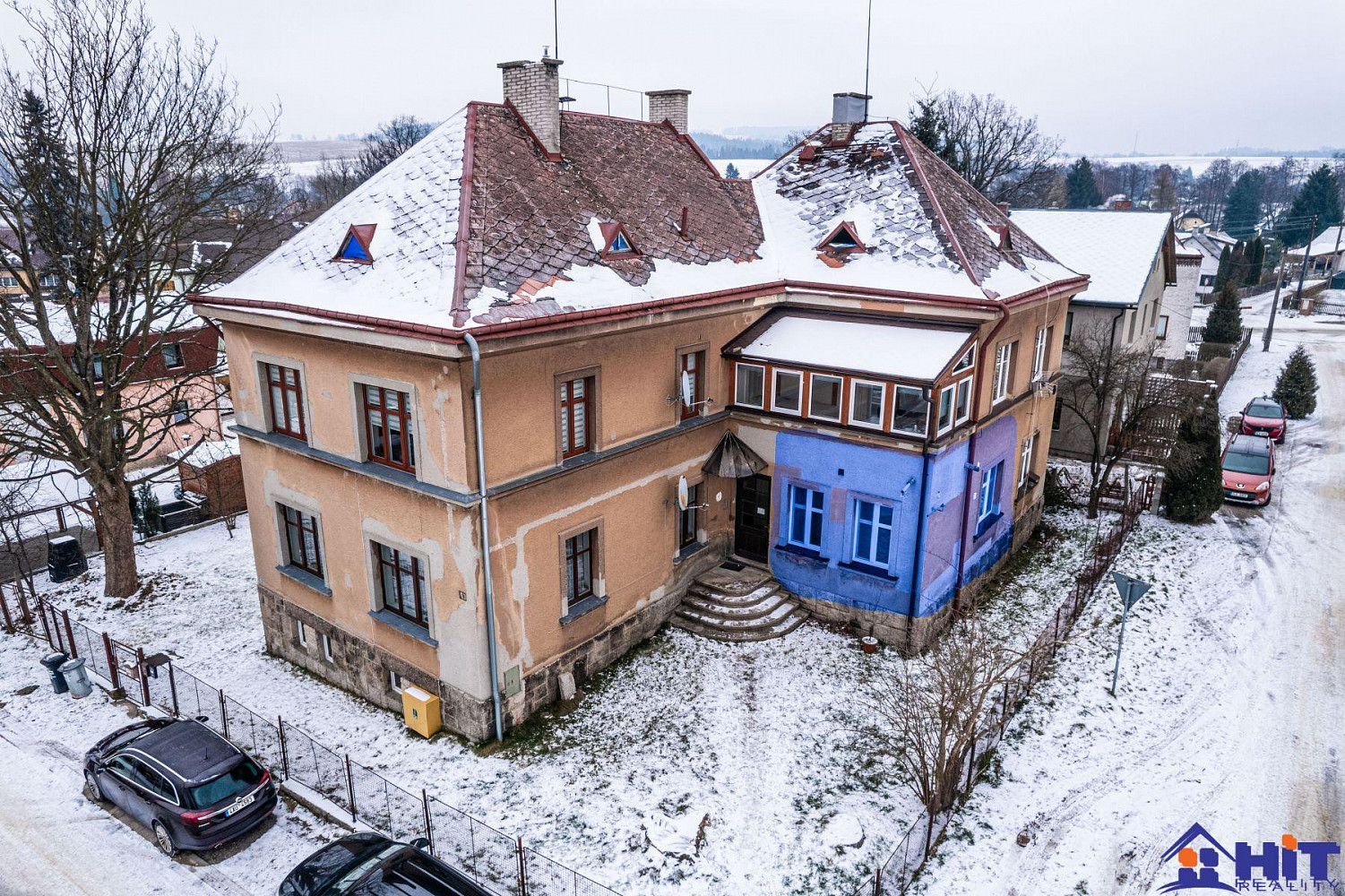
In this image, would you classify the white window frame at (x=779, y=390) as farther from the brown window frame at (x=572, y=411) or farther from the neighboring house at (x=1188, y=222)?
the neighboring house at (x=1188, y=222)

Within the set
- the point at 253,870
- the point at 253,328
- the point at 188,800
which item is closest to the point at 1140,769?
the point at 253,870

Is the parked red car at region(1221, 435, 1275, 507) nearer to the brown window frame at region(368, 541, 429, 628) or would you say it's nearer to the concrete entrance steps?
the concrete entrance steps

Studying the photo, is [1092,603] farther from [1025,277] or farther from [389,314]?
[389,314]

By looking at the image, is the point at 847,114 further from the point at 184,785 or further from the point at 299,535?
the point at 184,785

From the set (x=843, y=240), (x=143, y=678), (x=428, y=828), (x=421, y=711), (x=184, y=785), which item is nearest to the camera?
(x=184, y=785)

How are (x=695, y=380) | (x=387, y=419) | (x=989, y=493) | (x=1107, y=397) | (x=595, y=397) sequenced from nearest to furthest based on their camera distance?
(x=387, y=419)
(x=595, y=397)
(x=695, y=380)
(x=989, y=493)
(x=1107, y=397)

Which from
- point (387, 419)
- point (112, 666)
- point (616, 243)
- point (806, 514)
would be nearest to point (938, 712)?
point (806, 514)
